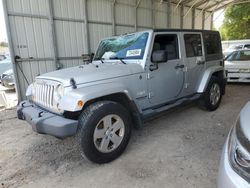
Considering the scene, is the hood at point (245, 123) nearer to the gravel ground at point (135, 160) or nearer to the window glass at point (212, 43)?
the gravel ground at point (135, 160)

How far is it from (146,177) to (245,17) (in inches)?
1058

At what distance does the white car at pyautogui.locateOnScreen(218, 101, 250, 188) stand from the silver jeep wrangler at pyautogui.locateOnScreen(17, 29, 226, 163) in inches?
62.7

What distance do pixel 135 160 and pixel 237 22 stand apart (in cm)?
2735

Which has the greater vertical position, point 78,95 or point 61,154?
point 78,95

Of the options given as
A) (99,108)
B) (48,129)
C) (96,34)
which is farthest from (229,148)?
(96,34)

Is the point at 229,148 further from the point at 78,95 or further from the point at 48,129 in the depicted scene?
the point at 48,129

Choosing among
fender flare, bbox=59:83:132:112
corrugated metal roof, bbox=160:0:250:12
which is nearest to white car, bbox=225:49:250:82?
corrugated metal roof, bbox=160:0:250:12

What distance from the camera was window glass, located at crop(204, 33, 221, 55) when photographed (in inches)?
188

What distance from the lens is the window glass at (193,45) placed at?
4.22 meters

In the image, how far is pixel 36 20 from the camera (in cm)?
623

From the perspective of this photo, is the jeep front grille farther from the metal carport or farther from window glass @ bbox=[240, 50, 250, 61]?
window glass @ bbox=[240, 50, 250, 61]

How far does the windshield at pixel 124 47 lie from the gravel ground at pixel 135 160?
149cm

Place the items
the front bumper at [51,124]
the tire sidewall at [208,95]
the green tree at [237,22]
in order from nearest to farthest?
the front bumper at [51,124], the tire sidewall at [208,95], the green tree at [237,22]

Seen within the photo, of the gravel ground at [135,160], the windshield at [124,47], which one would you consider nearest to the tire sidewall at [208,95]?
the gravel ground at [135,160]
